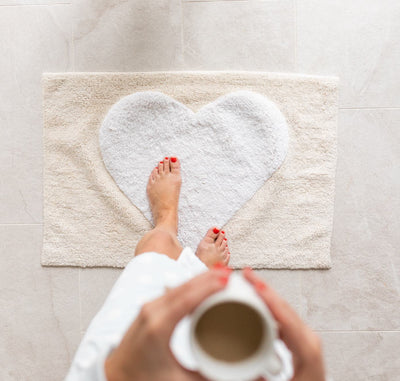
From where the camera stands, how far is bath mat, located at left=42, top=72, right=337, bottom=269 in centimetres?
101

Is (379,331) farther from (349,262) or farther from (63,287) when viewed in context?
(63,287)

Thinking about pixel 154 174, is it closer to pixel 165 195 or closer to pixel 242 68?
pixel 165 195

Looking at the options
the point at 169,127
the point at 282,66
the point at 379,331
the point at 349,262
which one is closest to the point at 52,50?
the point at 169,127

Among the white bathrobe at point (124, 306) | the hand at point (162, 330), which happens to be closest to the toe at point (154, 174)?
the white bathrobe at point (124, 306)

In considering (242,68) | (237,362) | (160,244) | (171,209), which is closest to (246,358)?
(237,362)

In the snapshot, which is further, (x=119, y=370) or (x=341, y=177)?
(x=341, y=177)

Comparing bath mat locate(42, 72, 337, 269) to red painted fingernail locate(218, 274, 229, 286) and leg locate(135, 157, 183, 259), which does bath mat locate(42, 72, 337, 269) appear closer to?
leg locate(135, 157, 183, 259)

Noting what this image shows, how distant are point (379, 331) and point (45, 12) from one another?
1244 millimetres

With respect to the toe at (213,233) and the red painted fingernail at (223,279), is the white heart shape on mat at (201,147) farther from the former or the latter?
the red painted fingernail at (223,279)

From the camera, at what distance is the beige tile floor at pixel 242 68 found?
1010 mm

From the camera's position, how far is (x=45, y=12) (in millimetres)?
1037

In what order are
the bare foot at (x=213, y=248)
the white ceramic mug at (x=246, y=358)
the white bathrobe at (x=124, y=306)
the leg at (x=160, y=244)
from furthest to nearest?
the bare foot at (x=213, y=248)
the leg at (x=160, y=244)
the white bathrobe at (x=124, y=306)
the white ceramic mug at (x=246, y=358)

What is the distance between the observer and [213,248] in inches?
39.2

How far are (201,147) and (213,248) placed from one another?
0.87 feet
